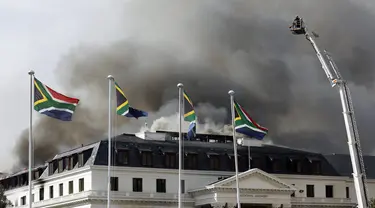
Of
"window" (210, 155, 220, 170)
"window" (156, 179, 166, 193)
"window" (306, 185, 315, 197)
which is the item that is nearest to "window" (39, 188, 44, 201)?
"window" (156, 179, 166, 193)

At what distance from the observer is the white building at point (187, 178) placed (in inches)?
4102

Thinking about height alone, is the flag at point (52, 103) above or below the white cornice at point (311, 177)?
below

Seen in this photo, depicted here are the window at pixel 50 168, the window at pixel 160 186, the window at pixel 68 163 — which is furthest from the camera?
the window at pixel 50 168

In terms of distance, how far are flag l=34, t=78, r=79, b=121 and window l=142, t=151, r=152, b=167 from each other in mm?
40674

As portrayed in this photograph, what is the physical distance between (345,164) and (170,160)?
106 ft

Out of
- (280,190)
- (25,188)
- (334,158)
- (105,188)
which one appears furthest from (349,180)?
(25,188)

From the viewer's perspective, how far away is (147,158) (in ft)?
352

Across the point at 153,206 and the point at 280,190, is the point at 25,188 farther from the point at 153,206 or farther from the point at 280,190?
the point at 280,190

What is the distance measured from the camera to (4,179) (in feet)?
419

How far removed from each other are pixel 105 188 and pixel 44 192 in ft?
41.2

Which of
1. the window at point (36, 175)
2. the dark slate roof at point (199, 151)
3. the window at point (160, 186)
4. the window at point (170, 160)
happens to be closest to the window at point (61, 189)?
the dark slate roof at point (199, 151)

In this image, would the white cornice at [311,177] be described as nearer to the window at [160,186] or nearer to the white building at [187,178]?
the white building at [187,178]

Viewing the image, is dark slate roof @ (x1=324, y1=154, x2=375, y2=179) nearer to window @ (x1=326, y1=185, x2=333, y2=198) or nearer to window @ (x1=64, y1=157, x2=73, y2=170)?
window @ (x1=326, y1=185, x2=333, y2=198)

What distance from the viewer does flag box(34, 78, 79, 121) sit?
2625 inches
